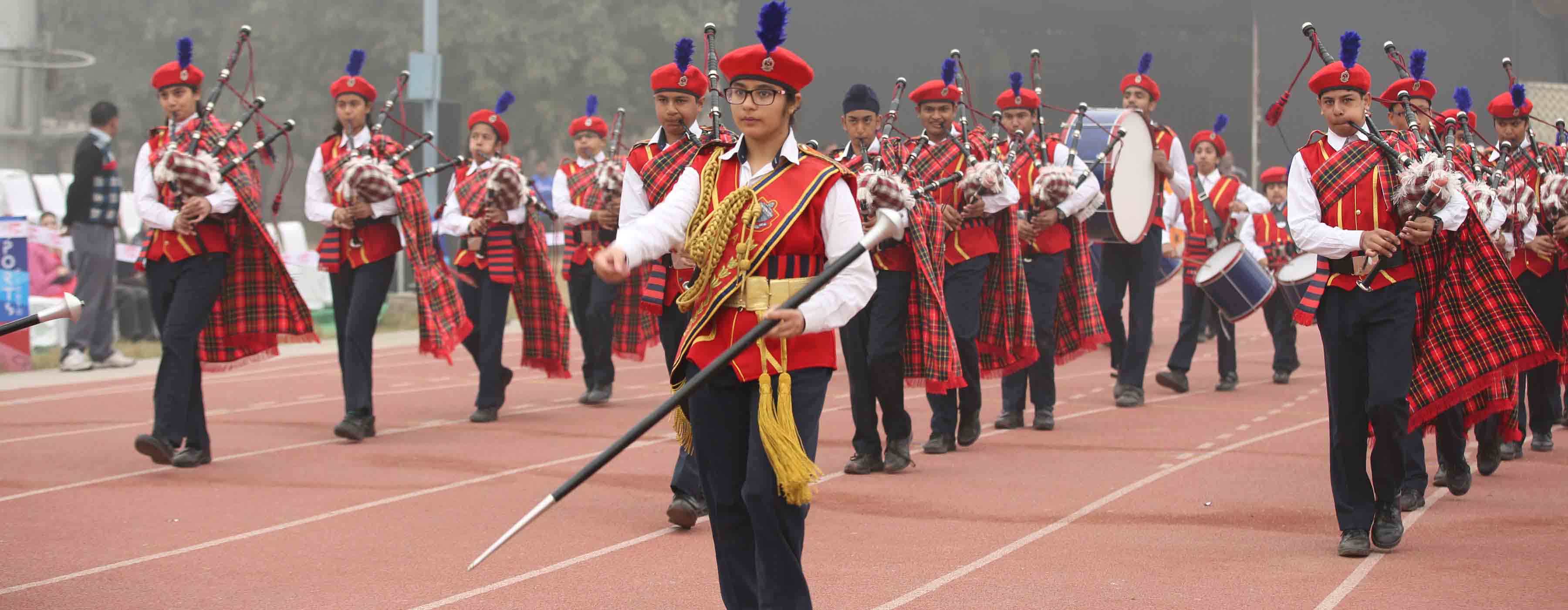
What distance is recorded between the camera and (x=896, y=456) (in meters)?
8.08

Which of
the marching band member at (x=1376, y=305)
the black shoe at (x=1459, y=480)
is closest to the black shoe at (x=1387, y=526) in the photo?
the marching band member at (x=1376, y=305)

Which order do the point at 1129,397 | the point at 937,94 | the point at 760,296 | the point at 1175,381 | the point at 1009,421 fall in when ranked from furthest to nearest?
the point at 1175,381 → the point at 1129,397 → the point at 1009,421 → the point at 937,94 → the point at 760,296

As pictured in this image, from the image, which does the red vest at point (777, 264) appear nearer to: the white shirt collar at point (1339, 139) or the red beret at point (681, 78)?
the white shirt collar at point (1339, 139)

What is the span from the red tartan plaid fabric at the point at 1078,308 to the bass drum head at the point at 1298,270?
1.86 meters

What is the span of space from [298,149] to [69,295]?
32.7m

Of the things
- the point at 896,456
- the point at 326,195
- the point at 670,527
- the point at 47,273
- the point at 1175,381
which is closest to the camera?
the point at 670,527

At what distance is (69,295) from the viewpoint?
501 centimetres

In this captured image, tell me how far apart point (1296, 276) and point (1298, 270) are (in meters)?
0.05

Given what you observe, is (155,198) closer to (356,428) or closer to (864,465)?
(356,428)

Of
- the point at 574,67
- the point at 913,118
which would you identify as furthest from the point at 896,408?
the point at 574,67

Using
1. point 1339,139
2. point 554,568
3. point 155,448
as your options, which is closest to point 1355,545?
point 1339,139

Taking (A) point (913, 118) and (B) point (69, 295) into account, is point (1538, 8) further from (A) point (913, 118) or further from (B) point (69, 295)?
(B) point (69, 295)

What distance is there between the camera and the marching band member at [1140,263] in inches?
422

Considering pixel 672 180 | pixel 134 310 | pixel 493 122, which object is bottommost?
pixel 134 310
